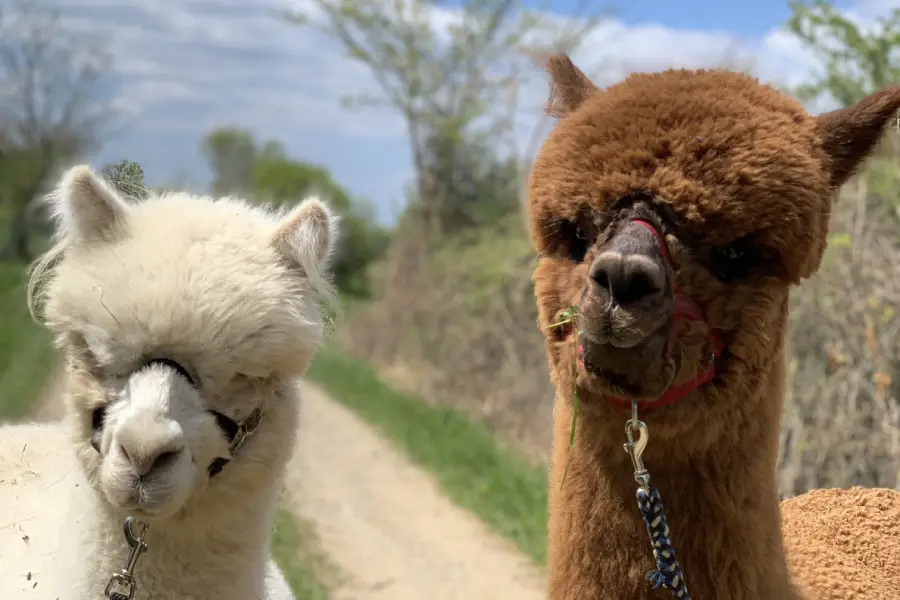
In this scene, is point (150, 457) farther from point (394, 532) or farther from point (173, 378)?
point (394, 532)

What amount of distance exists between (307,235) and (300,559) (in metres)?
4.24

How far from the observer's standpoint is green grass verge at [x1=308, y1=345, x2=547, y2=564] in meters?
5.90

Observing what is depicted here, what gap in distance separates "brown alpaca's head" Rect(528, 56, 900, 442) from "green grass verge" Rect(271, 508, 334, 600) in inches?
152

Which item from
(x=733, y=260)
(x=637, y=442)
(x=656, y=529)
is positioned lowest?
(x=656, y=529)

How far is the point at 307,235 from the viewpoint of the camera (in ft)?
5.76

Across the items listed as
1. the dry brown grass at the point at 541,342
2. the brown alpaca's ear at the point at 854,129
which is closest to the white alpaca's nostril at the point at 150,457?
the brown alpaca's ear at the point at 854,129

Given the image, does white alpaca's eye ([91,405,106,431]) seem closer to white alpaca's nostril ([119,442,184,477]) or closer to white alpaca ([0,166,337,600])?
white alpaca ([0,166,337,600])

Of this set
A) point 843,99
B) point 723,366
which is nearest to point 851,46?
point 843,99

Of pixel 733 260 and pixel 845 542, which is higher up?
pixel 733 260

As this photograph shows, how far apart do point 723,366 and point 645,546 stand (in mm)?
460

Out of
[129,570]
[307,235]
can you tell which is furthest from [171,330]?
[129,570]

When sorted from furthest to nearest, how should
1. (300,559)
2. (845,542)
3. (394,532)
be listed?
(394,532) → (300,559) → (845,542)

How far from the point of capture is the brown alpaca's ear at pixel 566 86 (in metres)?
1.92

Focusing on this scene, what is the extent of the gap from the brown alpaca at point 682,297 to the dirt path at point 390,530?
3.12 m
